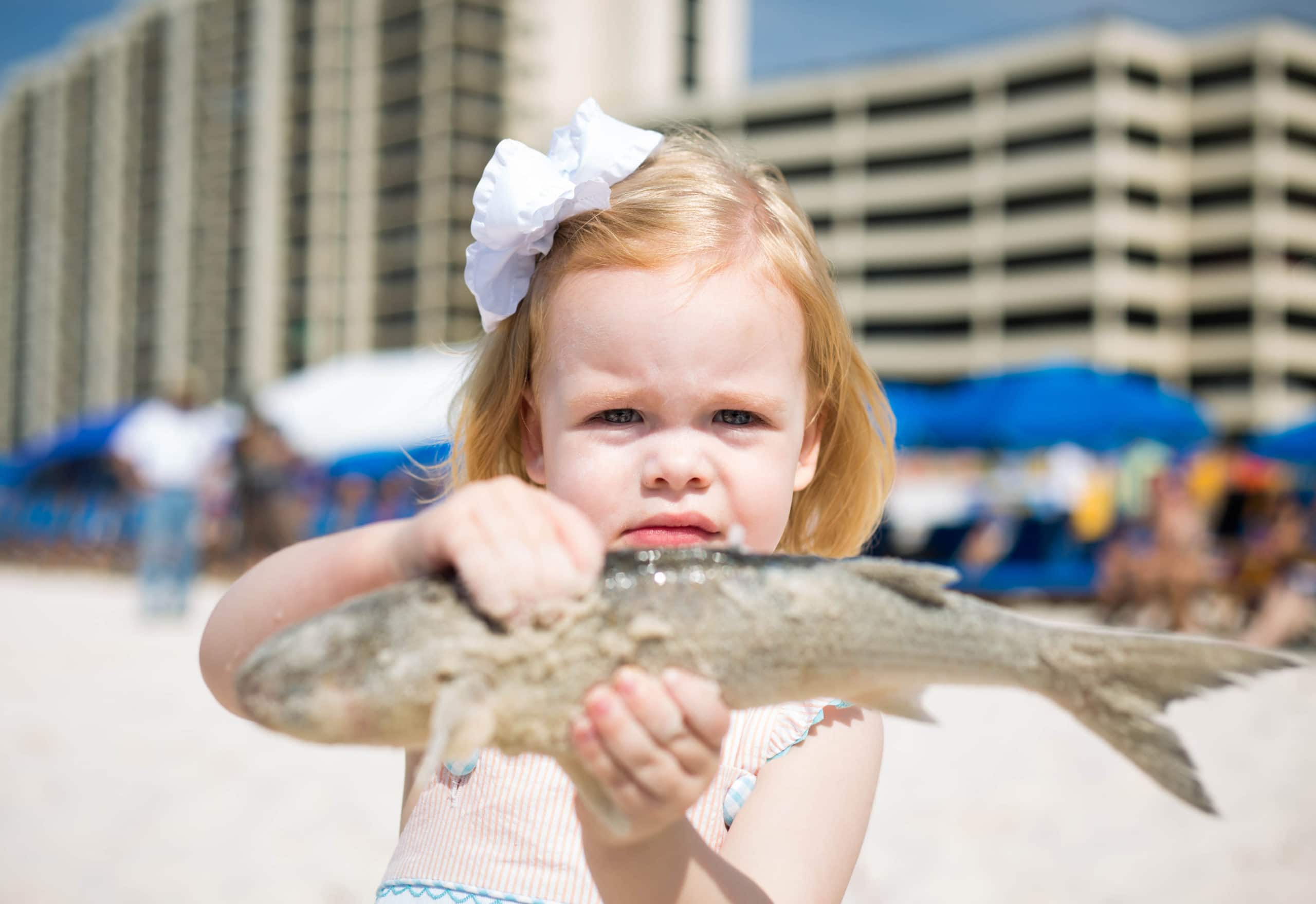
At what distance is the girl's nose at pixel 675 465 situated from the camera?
5.98 ft

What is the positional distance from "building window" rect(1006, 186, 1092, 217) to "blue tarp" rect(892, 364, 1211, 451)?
2204 inches

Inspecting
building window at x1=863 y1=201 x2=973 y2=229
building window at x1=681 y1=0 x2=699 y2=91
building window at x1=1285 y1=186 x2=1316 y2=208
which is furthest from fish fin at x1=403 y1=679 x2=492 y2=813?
building window at x1=681 y1=0 x2=699 y2=91

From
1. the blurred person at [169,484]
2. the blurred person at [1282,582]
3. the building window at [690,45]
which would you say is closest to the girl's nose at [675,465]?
the blurred person at [1282,582]

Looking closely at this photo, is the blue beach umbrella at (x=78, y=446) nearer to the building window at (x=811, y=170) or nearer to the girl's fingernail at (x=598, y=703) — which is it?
the girl's fingernail at (x=598, y=703)

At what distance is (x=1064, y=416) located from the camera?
13.1 meters

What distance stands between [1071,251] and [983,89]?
11.4 meters

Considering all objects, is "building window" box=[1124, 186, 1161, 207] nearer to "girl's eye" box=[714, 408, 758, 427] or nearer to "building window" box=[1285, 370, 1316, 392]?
"building window" box=[1285, 370, 1316, 392]

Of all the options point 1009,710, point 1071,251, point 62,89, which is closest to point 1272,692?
point 1009,710

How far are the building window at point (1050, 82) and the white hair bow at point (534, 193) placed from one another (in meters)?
69.9

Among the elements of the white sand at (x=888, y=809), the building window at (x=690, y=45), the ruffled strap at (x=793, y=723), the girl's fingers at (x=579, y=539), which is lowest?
the white sand at (x=888, y=809)

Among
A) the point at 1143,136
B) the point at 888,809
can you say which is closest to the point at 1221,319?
the point at 1143,136

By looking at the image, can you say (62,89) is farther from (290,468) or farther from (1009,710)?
(1009,710)

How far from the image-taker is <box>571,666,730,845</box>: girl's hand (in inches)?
54.3

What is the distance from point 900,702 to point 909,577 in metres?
0.20
